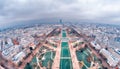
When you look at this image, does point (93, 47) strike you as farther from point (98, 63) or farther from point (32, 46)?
point (32, 46)

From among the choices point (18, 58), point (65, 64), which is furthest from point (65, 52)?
point (18, 58)

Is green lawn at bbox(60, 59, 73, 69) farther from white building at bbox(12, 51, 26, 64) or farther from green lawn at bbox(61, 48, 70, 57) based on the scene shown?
Answer: white building at bbox(12, 51, 26, 64)

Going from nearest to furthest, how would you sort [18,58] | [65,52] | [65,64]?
[65,64] → [18,58] → [65,52]

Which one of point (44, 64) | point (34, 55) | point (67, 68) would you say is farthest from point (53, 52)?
point (67, 68)

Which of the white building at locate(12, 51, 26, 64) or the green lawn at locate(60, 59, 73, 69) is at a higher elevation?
the white building at locate(12, 51, 26, 64)

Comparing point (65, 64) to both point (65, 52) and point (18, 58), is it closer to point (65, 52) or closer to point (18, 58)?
point (65, 52)

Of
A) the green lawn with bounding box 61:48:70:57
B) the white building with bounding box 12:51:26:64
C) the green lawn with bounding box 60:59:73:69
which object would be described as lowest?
the green lawn with bounding box 60:59:73:69

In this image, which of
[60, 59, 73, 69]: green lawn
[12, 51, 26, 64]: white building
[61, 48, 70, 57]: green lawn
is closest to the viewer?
[60, 59, 73, 69]: green lawn

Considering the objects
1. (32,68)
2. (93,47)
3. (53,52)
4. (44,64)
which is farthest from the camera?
(93,47)

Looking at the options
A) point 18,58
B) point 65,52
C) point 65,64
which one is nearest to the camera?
point 65,64

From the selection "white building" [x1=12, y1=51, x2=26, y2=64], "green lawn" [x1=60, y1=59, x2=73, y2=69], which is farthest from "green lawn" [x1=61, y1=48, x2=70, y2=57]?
"white building" [x1=12, y1=51, x2=26, y2=64]

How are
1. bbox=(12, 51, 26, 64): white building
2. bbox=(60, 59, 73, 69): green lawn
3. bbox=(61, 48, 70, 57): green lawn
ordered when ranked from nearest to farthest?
bbox=(60, 59, 73, 69): green lawn
bbox=(12, 51, 26, 64): white building
bbox=(61, 48, 70, 57): green lawn
